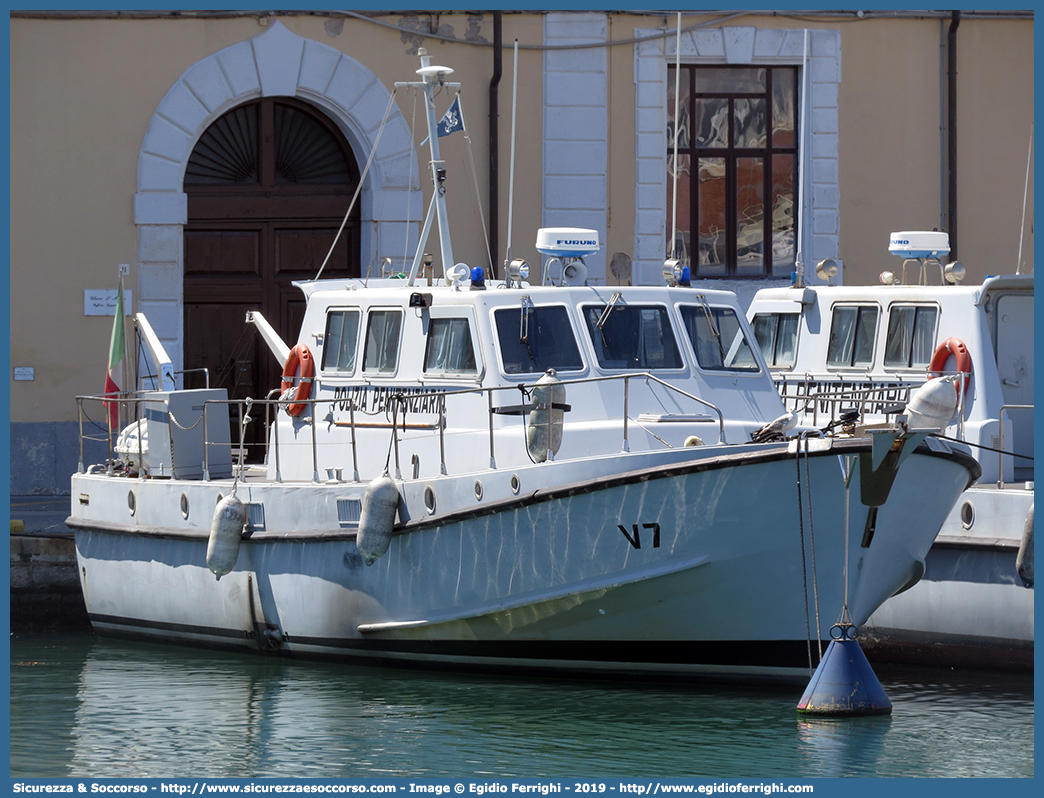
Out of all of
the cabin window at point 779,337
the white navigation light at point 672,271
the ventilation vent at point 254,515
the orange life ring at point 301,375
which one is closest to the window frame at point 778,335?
the cabin window at point 779,337

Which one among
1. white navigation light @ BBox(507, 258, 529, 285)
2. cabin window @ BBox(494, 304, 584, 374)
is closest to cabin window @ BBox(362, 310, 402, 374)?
white navigation light @ BBox(507, 258, 529, 285)

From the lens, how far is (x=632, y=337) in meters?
10.9

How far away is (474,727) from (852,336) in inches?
224

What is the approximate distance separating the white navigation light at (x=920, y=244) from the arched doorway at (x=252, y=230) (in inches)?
236

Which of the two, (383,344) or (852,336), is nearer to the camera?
(383,344)

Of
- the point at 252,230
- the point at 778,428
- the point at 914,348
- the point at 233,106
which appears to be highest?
→ the point at 233,106

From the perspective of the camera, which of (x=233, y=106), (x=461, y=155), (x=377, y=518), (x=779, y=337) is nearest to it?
(x=377, y=518)

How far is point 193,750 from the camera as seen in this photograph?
8.94 metres

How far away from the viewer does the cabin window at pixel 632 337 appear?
10.8 m

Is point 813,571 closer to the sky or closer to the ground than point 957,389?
closer to the ground

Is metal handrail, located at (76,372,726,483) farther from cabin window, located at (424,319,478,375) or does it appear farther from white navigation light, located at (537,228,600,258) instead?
white navigation light, located at (537,228,600,258)

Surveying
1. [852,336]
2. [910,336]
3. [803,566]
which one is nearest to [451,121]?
[852,336]

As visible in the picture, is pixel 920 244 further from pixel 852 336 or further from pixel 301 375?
pixel 301 375

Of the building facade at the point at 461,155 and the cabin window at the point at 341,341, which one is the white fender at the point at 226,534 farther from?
the building facade at the point at 461,155
